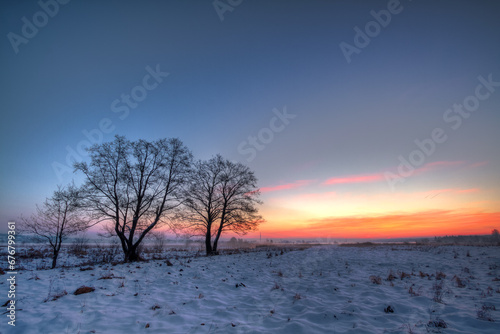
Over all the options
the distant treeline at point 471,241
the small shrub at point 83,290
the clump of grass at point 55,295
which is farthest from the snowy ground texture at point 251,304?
the distant treeline at point 471,241

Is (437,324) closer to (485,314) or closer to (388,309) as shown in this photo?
(388,309)

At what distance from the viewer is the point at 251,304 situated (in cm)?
714

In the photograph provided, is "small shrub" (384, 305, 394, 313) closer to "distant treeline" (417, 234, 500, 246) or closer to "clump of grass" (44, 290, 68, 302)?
"clump of grass" (44, 290, 68, 302)

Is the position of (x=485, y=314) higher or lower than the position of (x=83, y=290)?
lower

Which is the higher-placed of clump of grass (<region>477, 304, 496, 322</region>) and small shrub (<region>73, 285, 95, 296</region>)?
small shrub (<region>73, 285, 95, 296</region>)

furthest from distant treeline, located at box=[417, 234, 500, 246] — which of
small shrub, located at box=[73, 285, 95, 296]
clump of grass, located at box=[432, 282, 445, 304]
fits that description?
small shrub, located at box=[73, 285, 95, 296]

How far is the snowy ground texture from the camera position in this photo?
17.1 ft

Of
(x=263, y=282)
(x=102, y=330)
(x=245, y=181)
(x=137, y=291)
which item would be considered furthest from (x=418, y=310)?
(x=245, y=181)

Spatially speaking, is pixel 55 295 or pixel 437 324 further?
pixel 55 295

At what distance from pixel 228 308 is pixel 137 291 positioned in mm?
3776

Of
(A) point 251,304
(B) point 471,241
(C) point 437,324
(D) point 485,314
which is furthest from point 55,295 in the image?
(B) point 471,241

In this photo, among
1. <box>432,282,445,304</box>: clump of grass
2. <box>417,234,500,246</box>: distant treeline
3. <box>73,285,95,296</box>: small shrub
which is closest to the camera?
<box>432,282,445,304</box>: clump of grass

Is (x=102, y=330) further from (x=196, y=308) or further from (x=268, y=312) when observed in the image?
(x=268, y=312)

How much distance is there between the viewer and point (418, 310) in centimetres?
599
